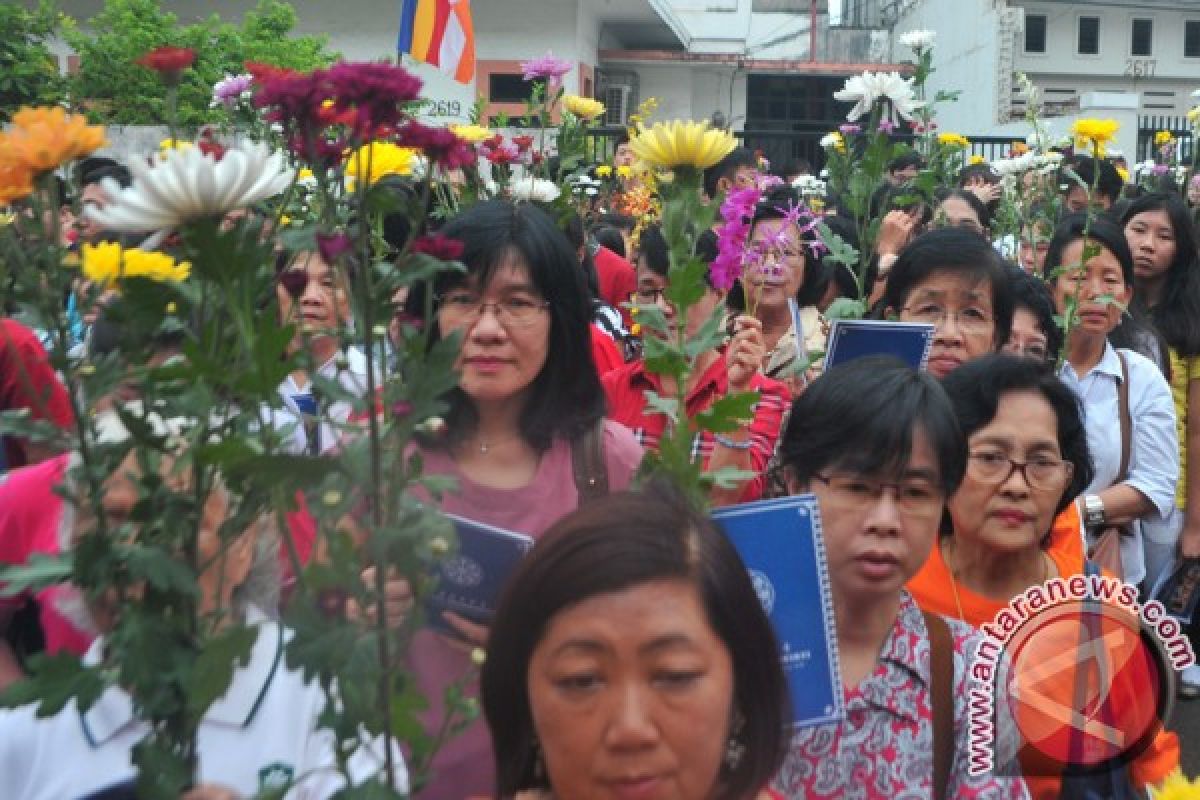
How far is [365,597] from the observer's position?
152 cm

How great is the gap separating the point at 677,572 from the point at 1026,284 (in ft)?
8.99

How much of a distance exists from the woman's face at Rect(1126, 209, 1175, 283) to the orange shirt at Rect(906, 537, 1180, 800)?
2.90 metres

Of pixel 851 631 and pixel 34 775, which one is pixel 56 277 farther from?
pixel 851 631

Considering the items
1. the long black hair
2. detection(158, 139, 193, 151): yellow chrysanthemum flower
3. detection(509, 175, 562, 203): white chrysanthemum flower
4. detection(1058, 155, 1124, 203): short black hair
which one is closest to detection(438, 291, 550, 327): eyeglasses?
detection(158, 139, 193, 151): yellow chrysanthemum flower

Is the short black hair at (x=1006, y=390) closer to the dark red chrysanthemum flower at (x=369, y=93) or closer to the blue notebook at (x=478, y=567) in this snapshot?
the blue notebook at (x=478, y=567)

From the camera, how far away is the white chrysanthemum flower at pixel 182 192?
1.50 m

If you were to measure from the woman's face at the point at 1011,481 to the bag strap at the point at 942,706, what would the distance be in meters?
0.68

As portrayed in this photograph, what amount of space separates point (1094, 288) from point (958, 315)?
1117mm

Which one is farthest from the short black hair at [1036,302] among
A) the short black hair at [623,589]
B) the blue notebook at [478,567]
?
the short black hair at [623,589]

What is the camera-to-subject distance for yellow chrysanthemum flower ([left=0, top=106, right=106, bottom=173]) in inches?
62.3

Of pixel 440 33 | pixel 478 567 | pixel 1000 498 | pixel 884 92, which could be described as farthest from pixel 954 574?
pixel 440 33

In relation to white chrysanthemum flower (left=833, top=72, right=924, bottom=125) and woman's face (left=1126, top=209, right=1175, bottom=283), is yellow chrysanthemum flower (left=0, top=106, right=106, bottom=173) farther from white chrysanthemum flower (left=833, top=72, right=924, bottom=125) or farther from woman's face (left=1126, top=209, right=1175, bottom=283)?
woman's face (left=1126, top=209, right=1175, bottom=283)

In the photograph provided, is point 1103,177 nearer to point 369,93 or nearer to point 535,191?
point 535,191

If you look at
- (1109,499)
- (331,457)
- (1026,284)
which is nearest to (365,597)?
(331,457)
